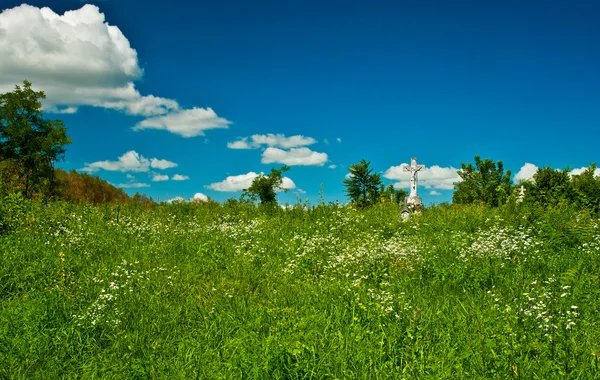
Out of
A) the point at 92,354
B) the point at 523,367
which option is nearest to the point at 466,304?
the point at 523,367

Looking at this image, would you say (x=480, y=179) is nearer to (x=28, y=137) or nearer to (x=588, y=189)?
(x=588, y=189)

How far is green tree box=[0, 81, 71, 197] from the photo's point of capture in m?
29.4

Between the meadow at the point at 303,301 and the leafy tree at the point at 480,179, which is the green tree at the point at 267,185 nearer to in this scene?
the meadow at the point at 303,301

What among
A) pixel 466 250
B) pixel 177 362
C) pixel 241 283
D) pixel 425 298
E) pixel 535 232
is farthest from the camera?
pixel 535 232

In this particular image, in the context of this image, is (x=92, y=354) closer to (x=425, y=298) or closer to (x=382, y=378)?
(x=382, y=378)

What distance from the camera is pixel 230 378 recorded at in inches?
183

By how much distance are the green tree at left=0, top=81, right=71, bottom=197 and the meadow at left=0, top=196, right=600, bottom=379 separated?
61.7ft

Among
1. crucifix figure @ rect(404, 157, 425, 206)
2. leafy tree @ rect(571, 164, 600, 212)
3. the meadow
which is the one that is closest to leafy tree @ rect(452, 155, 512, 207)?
leafy tree @ rect(571, 164, 600, 212)

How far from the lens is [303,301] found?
279 inches

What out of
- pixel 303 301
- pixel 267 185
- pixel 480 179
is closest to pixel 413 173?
pixel 267 185

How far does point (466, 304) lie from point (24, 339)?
6573 millimetres

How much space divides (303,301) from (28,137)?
2983 cm

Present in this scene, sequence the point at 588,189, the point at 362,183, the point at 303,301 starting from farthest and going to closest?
the point at 362,183 → the point at 588,189 → the point at 303,301

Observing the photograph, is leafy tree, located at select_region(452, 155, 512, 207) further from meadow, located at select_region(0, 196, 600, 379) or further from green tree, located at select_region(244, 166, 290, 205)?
meadow, located at select_region(0, 196, 600, 379)
